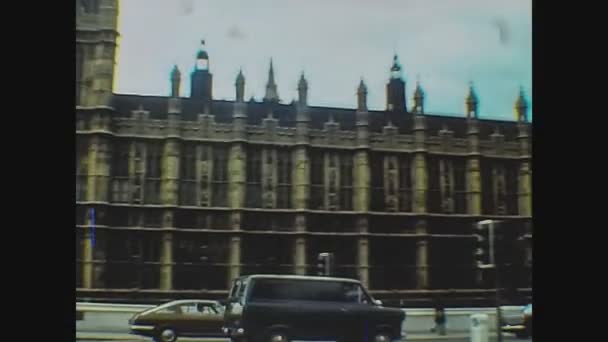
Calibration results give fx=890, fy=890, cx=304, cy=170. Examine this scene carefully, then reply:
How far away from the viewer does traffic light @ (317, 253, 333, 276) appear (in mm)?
5762

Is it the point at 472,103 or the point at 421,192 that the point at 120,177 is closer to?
the point at 421,192

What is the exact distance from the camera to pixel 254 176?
5805 mm

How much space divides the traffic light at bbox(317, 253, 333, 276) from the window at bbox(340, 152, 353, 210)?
33cm

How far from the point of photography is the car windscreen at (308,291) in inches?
219

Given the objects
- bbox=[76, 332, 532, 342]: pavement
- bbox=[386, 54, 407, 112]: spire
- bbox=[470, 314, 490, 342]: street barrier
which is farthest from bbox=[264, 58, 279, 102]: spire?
bbox=[470, 314, 490, 342]: street barrier

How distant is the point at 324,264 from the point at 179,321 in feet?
3.26

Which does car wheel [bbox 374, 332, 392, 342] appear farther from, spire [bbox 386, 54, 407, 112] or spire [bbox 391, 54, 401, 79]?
spire [bbox 391, 54, 401, 79]

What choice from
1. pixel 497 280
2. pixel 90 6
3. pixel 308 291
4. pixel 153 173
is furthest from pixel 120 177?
pixel 497 280

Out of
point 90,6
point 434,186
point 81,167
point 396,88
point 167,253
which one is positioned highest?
point 90,6
